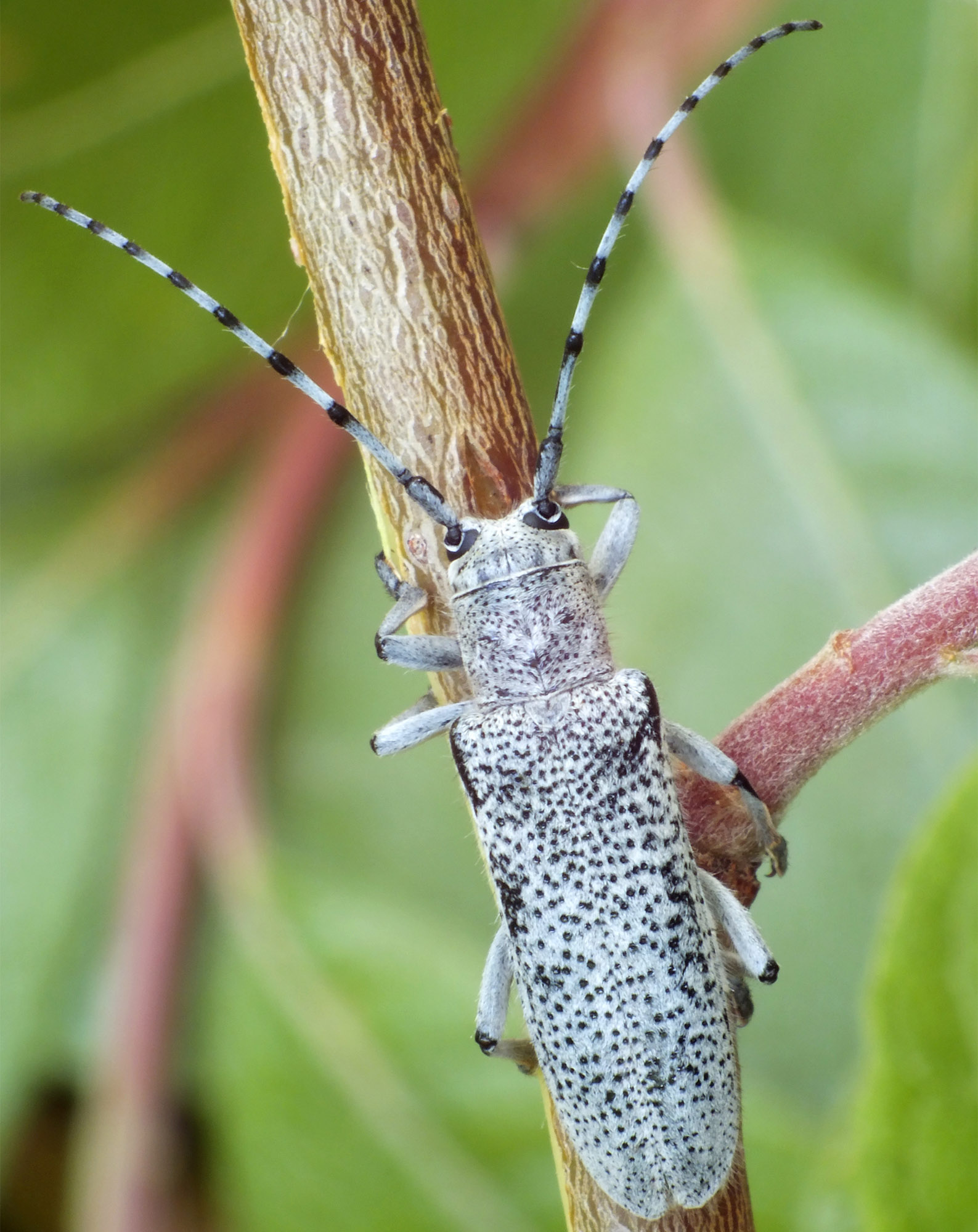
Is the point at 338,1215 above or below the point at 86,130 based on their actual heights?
below

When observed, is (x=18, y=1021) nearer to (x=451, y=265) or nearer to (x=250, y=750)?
(x=250, y=750)

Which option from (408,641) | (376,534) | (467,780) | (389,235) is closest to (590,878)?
(467,780)

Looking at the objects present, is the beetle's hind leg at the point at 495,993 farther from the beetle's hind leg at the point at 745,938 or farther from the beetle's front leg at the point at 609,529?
the beetle's front leg at the point at 609,529

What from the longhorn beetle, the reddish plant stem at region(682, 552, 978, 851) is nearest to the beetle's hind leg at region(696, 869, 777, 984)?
the longhorn beetle

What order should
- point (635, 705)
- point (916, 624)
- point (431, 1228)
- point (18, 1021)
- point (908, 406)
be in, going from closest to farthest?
point (916, 624)
point (635, 705)
point (431, 1228)
point (908, 406)
point (18, 1021)

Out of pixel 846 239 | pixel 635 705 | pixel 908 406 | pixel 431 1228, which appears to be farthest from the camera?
pixel 846 239

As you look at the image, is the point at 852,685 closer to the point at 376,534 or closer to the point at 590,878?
the point at 590,878

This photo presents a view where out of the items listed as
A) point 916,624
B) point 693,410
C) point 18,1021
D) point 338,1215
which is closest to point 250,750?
point 18,1021

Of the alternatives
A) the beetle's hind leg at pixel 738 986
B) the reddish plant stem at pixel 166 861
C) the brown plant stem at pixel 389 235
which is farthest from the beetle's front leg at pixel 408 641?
the reddish plant stem at pixel 166 861
